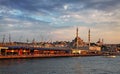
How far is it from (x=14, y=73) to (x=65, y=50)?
12860 centimetres

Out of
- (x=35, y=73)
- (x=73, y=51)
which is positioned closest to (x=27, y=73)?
(x=35, y=73)

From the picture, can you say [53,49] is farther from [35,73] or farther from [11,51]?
[35,73]

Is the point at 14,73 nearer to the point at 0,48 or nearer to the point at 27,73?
the point at 27,73

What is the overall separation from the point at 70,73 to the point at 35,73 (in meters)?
6.47

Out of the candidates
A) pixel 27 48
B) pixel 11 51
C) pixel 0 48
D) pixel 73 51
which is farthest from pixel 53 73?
pixel 73 51

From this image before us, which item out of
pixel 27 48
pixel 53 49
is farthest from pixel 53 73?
pixel 53 49

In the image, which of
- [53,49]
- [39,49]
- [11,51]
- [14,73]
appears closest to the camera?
[14,73]

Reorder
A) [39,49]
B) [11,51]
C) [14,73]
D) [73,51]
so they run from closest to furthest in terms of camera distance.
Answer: [14,73], [11,51], [39,49], [73,51]

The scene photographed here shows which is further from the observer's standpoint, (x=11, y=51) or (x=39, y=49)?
(x=39, y=49)

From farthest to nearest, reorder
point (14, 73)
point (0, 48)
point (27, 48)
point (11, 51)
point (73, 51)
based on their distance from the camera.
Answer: point (73, 51) < point (27, 48) < point (11, 51) < point (0, 48) < point (14, 73)

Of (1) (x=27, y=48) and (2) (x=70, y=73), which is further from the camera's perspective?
(1) (x=27, y=48)

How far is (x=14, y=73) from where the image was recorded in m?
49.7

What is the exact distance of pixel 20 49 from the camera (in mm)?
131750

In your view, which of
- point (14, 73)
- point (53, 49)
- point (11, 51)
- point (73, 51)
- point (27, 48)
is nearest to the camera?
point (14, 73)
